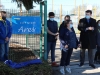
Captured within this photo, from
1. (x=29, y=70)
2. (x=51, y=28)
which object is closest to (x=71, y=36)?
(x=51, y=28)

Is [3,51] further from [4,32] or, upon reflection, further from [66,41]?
[66,41]

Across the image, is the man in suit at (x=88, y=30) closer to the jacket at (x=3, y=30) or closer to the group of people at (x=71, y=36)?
the group of people at (x=71, y=36)

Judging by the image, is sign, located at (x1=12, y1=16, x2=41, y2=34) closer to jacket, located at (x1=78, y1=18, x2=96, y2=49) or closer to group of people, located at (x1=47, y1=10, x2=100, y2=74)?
group of people, located at (x1=47, y1=10, x2=100, y2=74)

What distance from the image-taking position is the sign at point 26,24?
780 cm

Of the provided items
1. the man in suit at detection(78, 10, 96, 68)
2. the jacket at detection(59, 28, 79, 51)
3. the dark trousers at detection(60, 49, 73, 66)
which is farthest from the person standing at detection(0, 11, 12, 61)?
the man in suit at detection(78, 10, 96, 68)

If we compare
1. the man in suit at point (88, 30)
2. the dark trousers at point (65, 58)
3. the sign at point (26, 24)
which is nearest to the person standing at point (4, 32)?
the sign at point (26, 24)

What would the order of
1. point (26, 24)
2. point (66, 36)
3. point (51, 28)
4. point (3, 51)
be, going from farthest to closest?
point (51, 28), point (26, 24), point (3, 51), point (66, 36)

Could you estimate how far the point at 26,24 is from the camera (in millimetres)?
7875

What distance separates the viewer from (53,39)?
26.6 ft

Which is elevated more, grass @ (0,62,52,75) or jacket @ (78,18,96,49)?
jacket @ (78,18,96,49)

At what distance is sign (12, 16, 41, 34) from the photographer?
25.6 ft

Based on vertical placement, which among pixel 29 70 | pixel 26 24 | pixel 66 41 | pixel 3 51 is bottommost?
pixel 29 70

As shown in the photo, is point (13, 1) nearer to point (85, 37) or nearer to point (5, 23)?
point (5, 23)

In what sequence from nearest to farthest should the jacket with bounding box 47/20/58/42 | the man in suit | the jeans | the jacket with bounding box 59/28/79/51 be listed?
the jacket with bounding box 59/28/79/51 < the jeans < the man in suit < the jacket with bounding box 47/20/58/42
